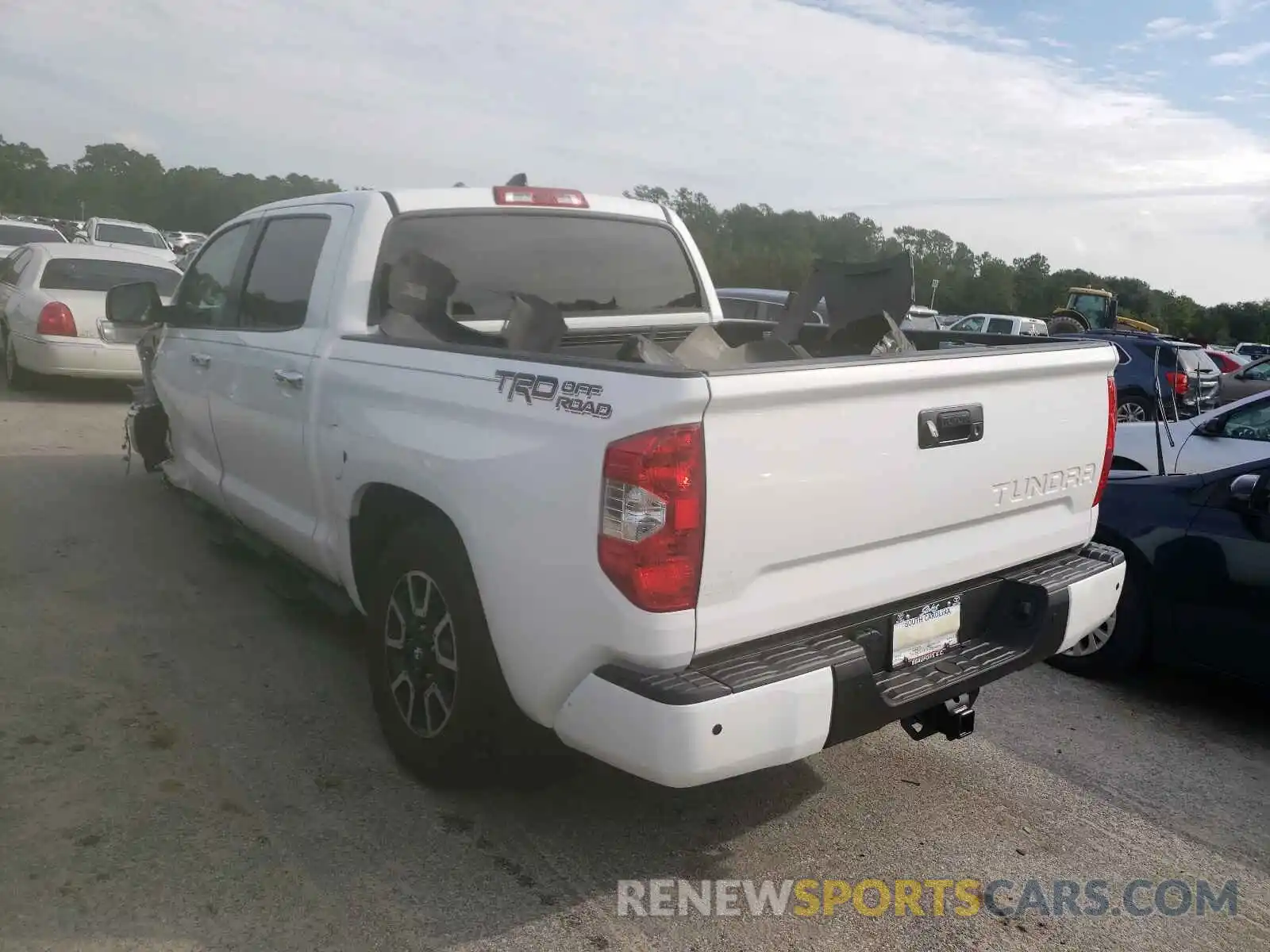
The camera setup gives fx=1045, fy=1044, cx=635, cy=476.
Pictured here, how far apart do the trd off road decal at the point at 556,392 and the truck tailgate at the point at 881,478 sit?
285 mm

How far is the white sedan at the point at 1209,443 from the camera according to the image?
21.0 ft

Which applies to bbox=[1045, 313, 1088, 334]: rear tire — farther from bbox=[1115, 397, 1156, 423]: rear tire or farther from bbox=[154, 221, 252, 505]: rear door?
bbox=[154, 221, 252, 505]: rear door

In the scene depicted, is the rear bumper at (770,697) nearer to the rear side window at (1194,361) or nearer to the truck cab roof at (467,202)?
the truck cab roof at (467,202)

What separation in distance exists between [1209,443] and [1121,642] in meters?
2.77

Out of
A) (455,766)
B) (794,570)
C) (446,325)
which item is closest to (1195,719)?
(794,570)

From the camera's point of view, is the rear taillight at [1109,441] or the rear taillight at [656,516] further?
the rear taillight at [1109,441]

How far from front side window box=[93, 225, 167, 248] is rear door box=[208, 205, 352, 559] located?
1616 cm

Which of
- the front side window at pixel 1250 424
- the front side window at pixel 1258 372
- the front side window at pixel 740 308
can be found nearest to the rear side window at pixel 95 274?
the front side window at pixel 740 308

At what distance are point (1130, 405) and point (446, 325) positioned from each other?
1385 cm

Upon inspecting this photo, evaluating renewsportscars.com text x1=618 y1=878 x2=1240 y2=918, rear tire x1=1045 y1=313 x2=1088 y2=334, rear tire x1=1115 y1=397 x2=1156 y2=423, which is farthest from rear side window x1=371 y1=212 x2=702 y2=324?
rear tire x1=1045 y1=313 x2=1088 y2=334

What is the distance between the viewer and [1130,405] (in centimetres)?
1523

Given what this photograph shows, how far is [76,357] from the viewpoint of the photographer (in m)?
10.3

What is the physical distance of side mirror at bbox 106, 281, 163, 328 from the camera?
215 inches

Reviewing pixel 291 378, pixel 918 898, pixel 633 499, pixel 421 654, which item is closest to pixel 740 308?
pixel 291 378
